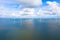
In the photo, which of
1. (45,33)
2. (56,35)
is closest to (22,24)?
(45,33)

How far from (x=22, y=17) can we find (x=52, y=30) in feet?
1.30

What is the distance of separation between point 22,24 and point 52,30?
14.6 inches

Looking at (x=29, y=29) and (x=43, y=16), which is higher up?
(x=43, y=16)

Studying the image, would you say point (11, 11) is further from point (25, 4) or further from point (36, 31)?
point (36, 31)

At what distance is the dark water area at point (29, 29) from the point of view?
1.10 m

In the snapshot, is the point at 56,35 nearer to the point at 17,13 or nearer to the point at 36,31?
the point at 36,31

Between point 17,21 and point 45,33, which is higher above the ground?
point 17,21

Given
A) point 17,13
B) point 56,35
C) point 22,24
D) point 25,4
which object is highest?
point 25,4

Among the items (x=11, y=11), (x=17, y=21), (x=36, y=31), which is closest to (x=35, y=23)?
(x=36, y=31)

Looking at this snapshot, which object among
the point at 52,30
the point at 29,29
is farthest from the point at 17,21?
the point at 52,30

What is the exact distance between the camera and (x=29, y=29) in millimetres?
1115

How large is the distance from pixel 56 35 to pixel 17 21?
502mm

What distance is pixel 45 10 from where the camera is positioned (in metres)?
1.11

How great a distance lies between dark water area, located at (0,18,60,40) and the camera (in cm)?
110
